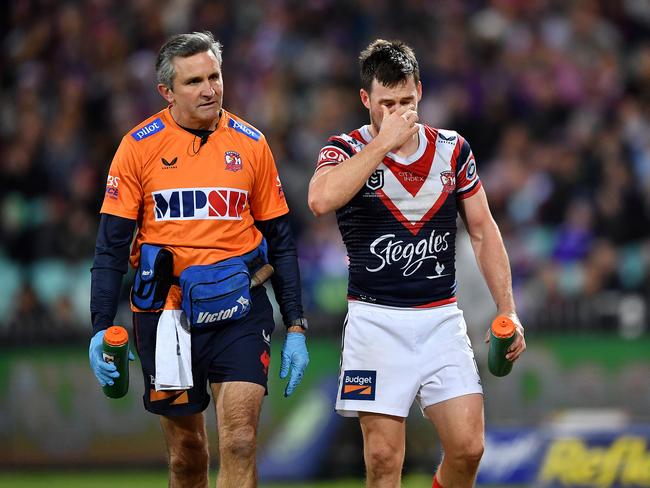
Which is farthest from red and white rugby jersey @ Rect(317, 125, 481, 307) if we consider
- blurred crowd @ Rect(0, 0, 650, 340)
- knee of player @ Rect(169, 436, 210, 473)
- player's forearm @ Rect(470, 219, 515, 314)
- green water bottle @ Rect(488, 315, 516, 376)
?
blurred crowd @ Rect(0, 0, 650, 340)

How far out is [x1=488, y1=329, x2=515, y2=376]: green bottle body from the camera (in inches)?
250

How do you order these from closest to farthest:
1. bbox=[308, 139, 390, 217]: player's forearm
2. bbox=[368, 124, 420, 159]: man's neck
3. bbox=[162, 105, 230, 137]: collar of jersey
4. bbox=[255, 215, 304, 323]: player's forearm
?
1. bbox=[308, 139, 390, 217]: player's forearm
2. bbox=[368, 124, 420, 159]: man's neck
3. bbox=[162, 105, 230, 137]: collar of jersey
4. bbox=[255, 215, 304, 323]: player's forearm

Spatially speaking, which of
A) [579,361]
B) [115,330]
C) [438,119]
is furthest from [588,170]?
[115,330]

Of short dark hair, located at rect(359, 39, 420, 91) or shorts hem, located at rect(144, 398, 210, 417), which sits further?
shorts hem, located at rect(144, 398, 210, 417)

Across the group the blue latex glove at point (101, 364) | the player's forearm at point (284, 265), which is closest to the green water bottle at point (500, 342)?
the player's forearm at point (284, 265)

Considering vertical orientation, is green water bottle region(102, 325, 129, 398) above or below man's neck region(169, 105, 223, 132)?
below

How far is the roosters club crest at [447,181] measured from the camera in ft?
21.5

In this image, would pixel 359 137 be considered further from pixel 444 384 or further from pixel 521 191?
pixel 521 191

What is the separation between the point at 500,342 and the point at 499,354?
3.5 inches

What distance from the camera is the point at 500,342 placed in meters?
6.36

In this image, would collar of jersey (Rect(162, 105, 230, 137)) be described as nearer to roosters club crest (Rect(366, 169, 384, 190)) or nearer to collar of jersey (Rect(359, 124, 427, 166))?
collar of jersey (Rect(359, 124, 427, 166))

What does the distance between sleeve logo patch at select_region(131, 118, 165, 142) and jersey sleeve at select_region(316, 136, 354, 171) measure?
0.87 metres

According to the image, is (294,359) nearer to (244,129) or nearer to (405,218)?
(405,218)

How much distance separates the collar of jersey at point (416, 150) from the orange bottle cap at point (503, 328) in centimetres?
94
